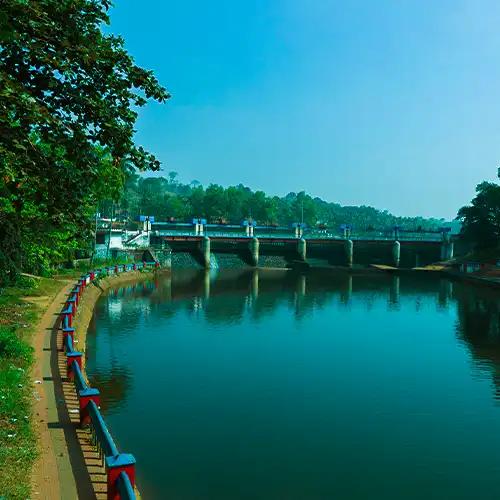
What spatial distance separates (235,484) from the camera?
13.1m

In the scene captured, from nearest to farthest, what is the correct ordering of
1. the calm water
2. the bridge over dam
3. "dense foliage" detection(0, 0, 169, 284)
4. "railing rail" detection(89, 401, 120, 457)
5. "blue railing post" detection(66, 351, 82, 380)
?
"dense foliage" detection(0, 0, 169, 284)
"railing rail" detection(89, 401, 120, 457)
the calm water
"blue railing post" detection(66, 351, 82, 380)
the bridge over dam

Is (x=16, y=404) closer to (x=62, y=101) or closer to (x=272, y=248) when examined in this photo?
(x=62, y=101)

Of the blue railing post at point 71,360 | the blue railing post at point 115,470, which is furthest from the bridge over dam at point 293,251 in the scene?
the blue railing post at point 115,470

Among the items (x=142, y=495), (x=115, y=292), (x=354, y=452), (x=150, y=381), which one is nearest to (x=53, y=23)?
(x=142, y=495)

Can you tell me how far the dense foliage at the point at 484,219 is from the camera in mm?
87062

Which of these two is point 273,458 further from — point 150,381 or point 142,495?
point 150,381

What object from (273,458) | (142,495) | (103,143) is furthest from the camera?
(273,458)

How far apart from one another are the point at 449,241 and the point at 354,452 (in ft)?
284

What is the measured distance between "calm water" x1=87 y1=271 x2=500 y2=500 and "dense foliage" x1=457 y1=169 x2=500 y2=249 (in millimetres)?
52154

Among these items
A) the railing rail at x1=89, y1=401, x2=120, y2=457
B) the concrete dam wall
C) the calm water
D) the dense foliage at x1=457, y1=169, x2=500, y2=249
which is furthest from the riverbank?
Answer: the dense foliage at x1=457, y1=169, x2=500, y2=249

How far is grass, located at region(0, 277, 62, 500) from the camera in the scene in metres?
9.66

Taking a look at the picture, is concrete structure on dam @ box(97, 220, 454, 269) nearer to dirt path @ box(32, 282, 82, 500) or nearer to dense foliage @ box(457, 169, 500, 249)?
dense foliage @ box(457, 169, 500, 249)

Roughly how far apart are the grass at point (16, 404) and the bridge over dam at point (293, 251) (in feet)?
174

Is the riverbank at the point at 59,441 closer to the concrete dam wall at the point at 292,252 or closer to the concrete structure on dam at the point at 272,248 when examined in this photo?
the concrete structure on dam at the point at 272,248
